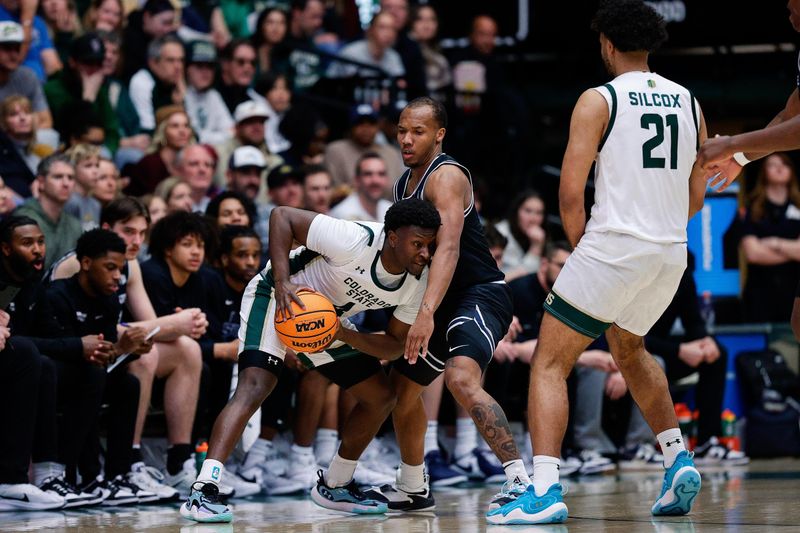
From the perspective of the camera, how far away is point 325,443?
8.71m

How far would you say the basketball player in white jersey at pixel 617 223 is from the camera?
5.77m

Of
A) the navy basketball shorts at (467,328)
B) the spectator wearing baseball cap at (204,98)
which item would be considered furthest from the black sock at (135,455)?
the spectator wearing baseball cap at (204,98)

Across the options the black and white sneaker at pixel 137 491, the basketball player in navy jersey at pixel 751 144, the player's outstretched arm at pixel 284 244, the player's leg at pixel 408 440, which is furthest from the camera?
the black and white sneaker at pixel 137 491

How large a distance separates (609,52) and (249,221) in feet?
12.9

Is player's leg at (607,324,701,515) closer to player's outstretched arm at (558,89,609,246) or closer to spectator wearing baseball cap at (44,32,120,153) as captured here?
player's outstretched arm at (558,89,609,246)

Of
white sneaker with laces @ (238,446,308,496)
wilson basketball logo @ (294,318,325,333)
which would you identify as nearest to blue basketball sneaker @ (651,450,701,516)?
wilson basketball logo @ (294,318,325,333)

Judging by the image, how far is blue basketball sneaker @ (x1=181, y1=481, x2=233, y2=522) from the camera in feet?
19.6

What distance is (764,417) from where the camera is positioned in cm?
1121

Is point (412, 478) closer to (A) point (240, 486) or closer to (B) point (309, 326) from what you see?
(B) point (309, 326)

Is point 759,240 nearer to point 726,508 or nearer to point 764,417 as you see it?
point 764,417

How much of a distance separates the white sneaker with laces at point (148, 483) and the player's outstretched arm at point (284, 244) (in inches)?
73.7

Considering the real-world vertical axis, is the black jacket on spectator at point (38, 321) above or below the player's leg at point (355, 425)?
above

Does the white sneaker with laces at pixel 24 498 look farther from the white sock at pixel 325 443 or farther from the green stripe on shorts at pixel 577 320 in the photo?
the green stripe on shorts at pixel 577 320

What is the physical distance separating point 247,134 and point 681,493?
6.21 metres
